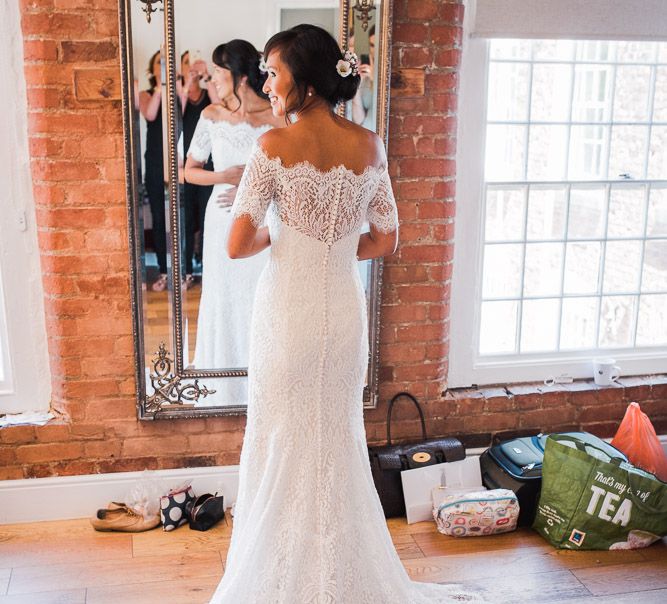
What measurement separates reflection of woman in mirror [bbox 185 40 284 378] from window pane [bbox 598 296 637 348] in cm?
163

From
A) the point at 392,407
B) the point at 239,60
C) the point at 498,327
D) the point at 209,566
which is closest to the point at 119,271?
the point at 239,60

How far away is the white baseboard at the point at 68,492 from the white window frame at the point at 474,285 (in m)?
1.28

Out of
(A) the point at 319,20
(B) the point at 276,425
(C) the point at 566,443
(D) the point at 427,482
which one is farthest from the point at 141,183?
(C) the point at 566,443

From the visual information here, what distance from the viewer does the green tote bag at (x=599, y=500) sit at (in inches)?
118

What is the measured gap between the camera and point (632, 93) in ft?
11.2

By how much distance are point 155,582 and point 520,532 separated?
1.44 metres

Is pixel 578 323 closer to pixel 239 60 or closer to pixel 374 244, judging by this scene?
pixel 374 244

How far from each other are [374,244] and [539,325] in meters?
1.37

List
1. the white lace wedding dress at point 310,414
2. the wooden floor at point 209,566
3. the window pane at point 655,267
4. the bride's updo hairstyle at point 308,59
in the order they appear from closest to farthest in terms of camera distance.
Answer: the bride's updo hairstyle at point 308,59
the white lace wedding dress at point 310,414
the wooden floor at point 209,566
the window pane at point 655,267

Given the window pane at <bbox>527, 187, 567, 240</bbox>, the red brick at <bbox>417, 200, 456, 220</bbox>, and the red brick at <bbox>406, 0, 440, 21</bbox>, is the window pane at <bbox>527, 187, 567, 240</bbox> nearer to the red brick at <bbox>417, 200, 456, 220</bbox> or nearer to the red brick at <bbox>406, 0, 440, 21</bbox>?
the red brick at <bbox>417, 200, 456, 220</bbox>

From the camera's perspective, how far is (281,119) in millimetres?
2992

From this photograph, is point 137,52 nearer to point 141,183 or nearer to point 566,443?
point 141,183

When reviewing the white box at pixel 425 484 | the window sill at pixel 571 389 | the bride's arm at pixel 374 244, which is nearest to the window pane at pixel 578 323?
the window sill at pixel 571 389

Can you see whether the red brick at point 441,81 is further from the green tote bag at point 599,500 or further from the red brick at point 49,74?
the green tote bag at point 599,500
